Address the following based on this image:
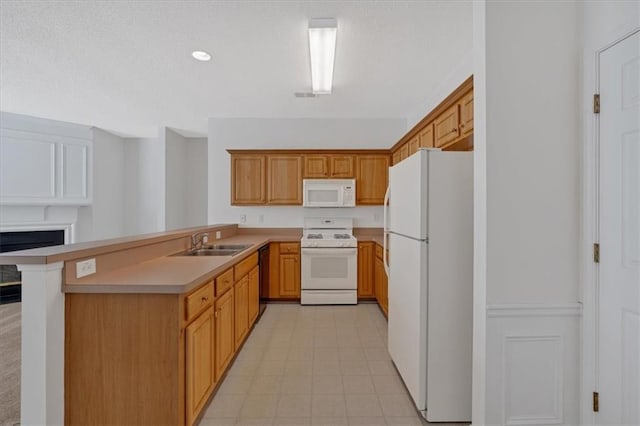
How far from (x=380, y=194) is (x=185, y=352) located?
360cm

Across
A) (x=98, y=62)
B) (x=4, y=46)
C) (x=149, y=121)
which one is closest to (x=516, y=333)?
(x=98, y=62)

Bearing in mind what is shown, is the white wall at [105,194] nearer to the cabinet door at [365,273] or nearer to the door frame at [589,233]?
the cabinet door at [365,273]

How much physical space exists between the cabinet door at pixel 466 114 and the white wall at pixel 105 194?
5.94m

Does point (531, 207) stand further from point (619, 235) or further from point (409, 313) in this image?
point (409, 313)

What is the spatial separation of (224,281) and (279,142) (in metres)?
3.13

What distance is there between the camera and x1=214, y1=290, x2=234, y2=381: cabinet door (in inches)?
84.0

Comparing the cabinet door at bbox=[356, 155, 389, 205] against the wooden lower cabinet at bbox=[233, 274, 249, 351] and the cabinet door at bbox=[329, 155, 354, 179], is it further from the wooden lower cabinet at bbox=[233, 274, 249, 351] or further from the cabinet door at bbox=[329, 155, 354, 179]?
the wooden lower cabinet at bbox=[233, 274, 249, 351]

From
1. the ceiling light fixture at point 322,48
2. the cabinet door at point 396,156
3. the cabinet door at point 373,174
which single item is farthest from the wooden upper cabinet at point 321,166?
the ceiling light fixture at point 322,48

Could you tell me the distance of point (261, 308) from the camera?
147 inches

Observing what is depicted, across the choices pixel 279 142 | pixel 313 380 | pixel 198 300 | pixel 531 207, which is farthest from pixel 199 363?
pixel 279 142

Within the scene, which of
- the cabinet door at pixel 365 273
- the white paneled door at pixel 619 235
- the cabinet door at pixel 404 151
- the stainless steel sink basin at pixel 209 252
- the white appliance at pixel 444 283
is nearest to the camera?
the white paneled door at pixel 619 235

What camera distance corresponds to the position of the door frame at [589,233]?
1536 mm

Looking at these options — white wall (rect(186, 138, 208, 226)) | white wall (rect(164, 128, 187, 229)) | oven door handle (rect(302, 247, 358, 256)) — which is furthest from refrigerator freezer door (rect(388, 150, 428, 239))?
white wall (rect(186, 138, 208, 226))

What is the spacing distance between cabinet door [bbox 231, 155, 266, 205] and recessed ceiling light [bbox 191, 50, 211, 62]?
5.65 feet
